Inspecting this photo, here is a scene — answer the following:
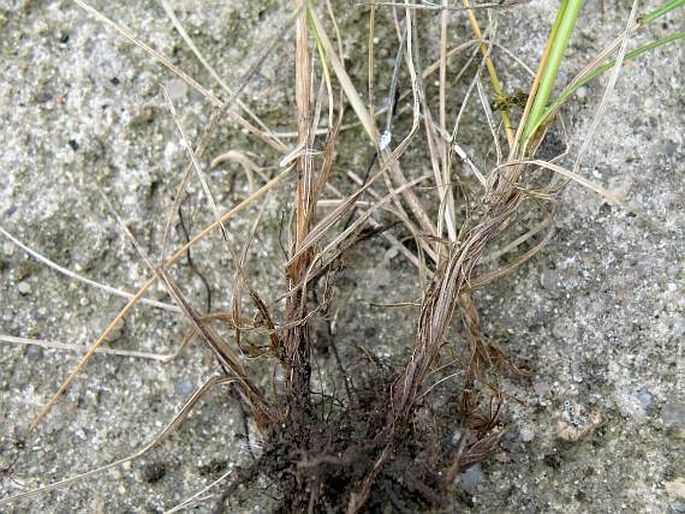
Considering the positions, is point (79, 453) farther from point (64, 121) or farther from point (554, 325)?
point (554, 325)

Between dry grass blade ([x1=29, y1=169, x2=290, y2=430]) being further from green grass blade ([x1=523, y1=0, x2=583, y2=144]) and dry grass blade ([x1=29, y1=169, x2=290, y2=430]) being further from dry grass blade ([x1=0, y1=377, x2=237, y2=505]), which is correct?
green grass blade ([x1=523, y1=0, x2=583, y2=144])

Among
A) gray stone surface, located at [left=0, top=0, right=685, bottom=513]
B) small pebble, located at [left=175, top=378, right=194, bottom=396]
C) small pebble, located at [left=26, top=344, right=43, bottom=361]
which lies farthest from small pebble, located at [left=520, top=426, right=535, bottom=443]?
small pebble, located at [left=26, top=344, right=43, bottom=361]

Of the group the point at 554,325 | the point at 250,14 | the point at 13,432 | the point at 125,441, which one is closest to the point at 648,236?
the point at 554,325

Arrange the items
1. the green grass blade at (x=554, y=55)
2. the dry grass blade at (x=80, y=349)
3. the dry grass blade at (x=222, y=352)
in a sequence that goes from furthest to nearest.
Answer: the dry grass blade at (x=80, y=349) < the dry grass blade at (x=222, y=352) < the green grass blade at (x=554, y=55)

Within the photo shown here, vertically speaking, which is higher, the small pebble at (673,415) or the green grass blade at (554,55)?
the green grass blade at (554,55)

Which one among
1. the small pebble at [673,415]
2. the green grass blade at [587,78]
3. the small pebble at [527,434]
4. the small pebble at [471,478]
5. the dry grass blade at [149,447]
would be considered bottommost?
the small pebble at [673,415]

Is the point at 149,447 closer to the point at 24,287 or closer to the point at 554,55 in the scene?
the point at 24,287

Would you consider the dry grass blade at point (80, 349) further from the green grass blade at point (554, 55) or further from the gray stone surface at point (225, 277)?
the green grass blade at point (554, 55)

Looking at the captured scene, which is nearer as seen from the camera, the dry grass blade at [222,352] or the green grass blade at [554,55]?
the green grass blade at [554,55]

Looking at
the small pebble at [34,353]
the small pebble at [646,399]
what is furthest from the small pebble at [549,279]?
the small pebble at [34,353]

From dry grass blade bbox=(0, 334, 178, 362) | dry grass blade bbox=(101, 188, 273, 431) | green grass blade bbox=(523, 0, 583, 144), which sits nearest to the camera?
green grass blade bbox=(523, 0, 583, 144)
